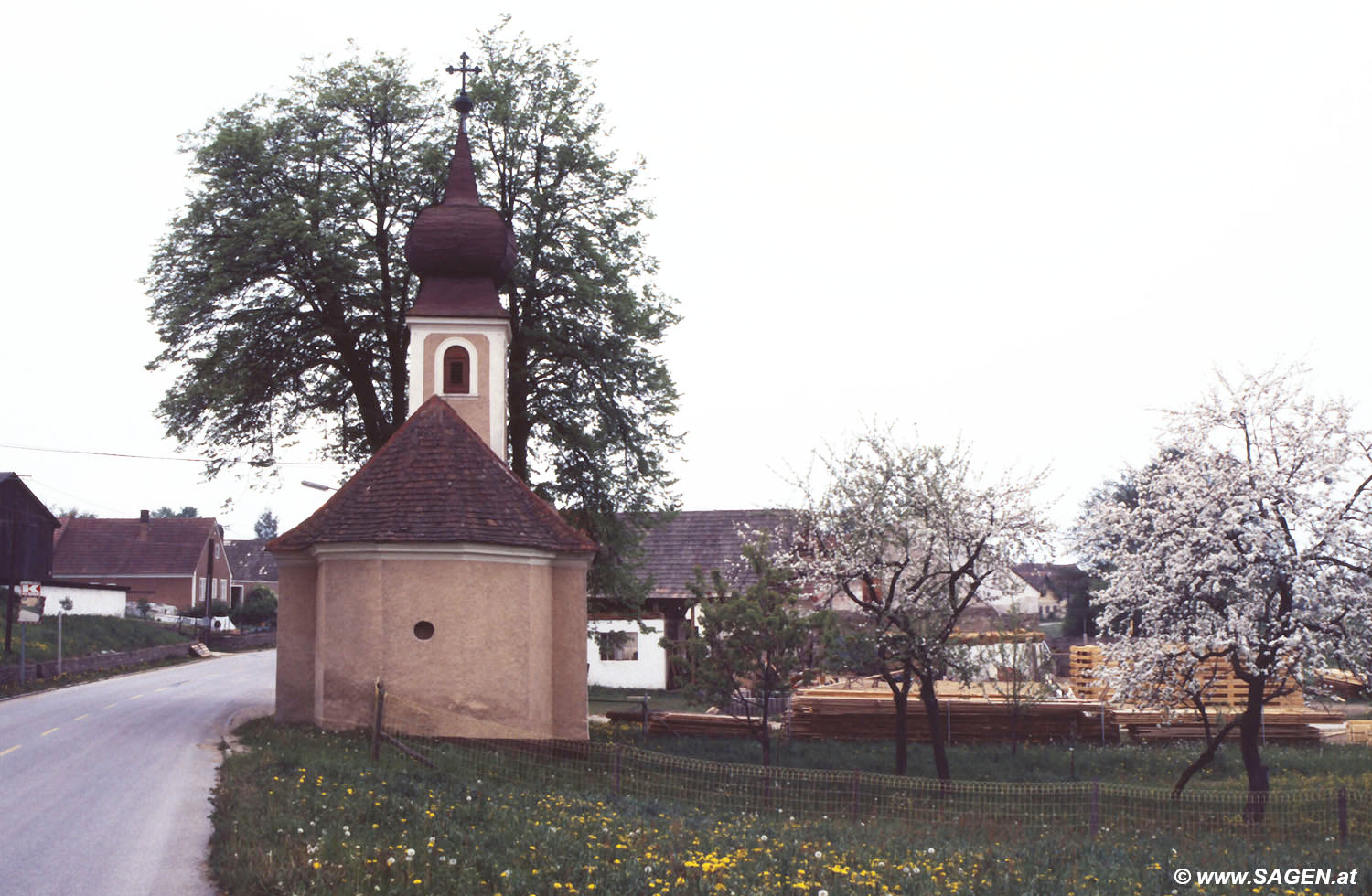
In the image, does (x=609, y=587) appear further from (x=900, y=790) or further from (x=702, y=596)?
(x=900, y=790)

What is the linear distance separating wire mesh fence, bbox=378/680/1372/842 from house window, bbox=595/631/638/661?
2045 centimetres

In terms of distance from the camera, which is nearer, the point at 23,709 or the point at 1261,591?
the point at 1261,591

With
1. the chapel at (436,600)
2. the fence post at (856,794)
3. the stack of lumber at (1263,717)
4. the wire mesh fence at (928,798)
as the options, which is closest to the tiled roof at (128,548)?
the chapel at (436,600)

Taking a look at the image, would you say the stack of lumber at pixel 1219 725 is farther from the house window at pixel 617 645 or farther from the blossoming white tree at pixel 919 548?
the house window at pixel 617 645

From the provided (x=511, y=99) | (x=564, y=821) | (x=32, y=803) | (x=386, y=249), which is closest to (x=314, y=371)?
(x=386, y=249)

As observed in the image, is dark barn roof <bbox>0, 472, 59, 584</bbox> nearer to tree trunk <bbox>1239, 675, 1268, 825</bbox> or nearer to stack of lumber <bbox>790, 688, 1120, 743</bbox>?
stack of lumber <bbox>790, 688, 1120, 743</bbox>

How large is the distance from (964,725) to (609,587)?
30.3ft

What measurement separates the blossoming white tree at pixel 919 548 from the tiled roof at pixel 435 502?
5.14m

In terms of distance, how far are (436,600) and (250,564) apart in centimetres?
7952

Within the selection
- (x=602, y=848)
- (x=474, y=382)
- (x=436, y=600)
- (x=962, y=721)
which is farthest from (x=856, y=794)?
(x=962, y=721)

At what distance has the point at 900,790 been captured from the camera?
59.6 feet

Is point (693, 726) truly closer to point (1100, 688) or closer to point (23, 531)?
A: point (1100, 688)

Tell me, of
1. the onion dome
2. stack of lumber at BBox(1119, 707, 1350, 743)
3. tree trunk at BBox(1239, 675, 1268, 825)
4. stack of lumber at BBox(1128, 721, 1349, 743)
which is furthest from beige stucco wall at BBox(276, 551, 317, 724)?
stack of lumber at BBox(1128, 721, 1349, 743)

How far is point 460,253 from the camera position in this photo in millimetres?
26062
